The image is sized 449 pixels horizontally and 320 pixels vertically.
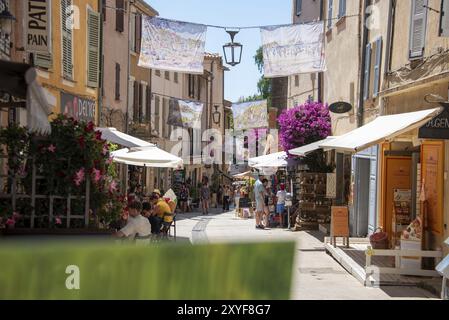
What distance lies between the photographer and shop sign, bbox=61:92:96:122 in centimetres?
1595

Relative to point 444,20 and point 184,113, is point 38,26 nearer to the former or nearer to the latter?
point 444,20

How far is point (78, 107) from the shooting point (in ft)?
56.6

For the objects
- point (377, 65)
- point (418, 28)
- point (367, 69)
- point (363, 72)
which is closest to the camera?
point (418, 28)

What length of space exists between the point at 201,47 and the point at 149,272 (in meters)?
15.6

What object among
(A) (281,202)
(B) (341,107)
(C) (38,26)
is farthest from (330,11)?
(C) (38,26)

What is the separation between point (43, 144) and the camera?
262 inches

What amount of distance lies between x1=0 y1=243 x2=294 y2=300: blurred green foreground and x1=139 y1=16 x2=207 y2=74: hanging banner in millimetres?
15117

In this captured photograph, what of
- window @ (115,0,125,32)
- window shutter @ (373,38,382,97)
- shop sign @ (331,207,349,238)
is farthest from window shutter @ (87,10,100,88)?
window @ (115,0,125,32)

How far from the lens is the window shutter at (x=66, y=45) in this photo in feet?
51.1

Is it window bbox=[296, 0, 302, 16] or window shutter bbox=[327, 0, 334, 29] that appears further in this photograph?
window bbox=[296, 0, 302, 16]

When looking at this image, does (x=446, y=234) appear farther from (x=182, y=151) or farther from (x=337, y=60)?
(x=182, y=151)

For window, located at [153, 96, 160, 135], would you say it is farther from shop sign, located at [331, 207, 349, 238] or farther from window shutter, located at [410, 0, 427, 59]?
window shutter, located at [410, 0, 427, 59]

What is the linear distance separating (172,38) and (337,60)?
5741mm

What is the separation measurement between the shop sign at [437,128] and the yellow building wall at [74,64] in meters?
8.56
